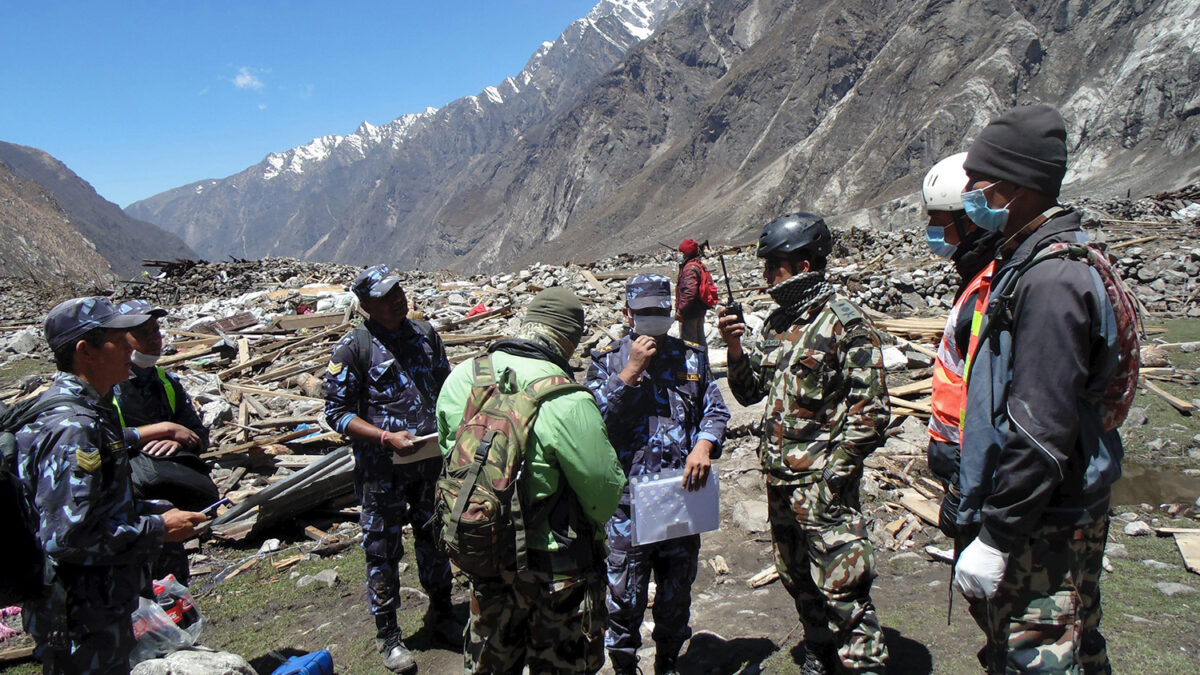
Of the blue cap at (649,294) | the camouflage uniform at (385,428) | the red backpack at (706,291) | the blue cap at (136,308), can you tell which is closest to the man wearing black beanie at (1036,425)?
the blue cap at (649,294)

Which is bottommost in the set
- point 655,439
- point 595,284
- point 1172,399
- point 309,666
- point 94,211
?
point 309,666

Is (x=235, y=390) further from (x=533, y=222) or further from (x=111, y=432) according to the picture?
(x=533, y=222)

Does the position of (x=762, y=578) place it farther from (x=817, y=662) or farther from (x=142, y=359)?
(x=142, y=359)

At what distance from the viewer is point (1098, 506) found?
194 centimetres

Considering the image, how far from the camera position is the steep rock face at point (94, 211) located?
113188 mm

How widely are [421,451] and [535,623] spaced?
1627mm

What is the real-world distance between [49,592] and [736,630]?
3.44 meters

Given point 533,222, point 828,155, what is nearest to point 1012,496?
point 828,155

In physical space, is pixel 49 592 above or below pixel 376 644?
above

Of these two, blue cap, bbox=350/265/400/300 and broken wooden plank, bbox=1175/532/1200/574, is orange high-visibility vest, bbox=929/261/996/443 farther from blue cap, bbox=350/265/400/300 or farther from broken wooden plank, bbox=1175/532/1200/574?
broken wooden plank, bbox=1175/532/1200/574

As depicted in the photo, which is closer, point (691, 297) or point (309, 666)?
point (309, 666)

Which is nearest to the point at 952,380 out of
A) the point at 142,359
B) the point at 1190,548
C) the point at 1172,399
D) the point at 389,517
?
the point at 389,517

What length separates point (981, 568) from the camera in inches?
77.2

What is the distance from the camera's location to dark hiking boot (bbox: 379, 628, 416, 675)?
385 cm
